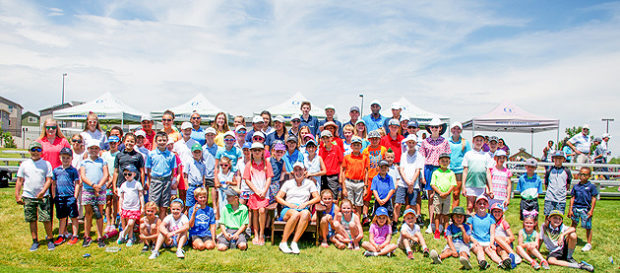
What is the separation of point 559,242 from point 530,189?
1.03 meters

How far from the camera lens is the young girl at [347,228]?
6234mm

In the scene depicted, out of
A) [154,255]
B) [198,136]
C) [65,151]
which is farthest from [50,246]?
[198,136]

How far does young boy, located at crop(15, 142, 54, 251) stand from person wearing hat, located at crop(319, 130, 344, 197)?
4726mm

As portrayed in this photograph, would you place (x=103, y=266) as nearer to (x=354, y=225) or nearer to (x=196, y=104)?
(x=354, y=225)

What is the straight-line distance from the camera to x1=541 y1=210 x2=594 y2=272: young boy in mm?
5953

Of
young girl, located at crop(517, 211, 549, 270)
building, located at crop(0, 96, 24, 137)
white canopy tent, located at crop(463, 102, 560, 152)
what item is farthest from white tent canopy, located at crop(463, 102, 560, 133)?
building, located at crop(0, 96, 24, 137)

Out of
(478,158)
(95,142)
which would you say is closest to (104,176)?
(95,142)

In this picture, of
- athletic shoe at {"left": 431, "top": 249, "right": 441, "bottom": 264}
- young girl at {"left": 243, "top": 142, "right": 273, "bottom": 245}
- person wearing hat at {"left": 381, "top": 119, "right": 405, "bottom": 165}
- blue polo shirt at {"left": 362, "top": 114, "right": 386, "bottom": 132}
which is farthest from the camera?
blue polo shirt at {"left": 362, "top": 114, "right": 386, "bottom": 132}

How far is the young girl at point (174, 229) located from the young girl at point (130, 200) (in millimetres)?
563

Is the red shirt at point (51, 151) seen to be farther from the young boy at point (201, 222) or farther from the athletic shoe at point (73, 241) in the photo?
the young boy at point (201, 222)

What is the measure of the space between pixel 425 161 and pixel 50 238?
6.83 m

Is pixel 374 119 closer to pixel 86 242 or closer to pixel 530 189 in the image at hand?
pixel 530 189

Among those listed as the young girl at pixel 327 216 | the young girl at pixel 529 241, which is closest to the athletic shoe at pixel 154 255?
the young girl at pixel 327 216

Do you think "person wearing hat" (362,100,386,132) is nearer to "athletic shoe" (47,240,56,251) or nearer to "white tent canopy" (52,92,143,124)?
"athletic shoe" (47,240,56,251)
